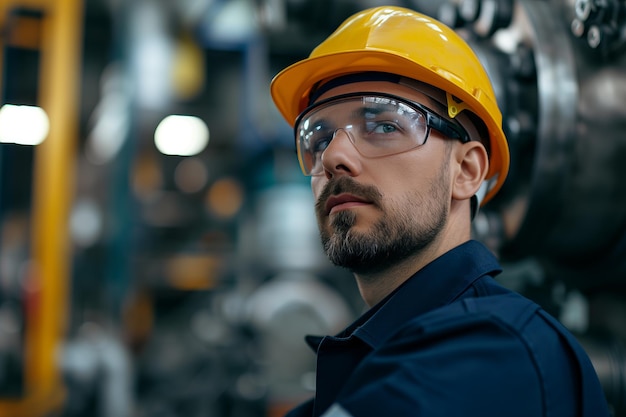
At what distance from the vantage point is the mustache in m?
1.29

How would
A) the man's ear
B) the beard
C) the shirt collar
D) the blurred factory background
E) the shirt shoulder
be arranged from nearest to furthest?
1. the shirt shoulder
2. the shirt collar
3. the beard
4. the man's ear
5. the blurred factory background

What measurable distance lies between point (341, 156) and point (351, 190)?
0.24 ft

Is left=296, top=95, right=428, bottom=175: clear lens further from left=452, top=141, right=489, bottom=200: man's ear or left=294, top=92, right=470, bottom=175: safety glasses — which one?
left=452, top=141, right=489, bottom=200: man's ear

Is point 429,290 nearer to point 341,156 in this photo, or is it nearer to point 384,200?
point 384,200

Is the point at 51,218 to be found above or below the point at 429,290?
below

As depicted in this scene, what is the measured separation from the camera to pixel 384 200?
129cm

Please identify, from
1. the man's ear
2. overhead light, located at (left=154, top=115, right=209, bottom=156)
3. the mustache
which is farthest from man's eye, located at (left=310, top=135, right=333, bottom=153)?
overhead light, located at (left=154, top=115, right=209, bottom=156)

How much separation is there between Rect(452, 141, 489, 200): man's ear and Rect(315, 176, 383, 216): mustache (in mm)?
197

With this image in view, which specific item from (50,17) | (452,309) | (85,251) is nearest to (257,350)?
(452,309)

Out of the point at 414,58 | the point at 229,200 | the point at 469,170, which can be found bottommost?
the point at 229,200

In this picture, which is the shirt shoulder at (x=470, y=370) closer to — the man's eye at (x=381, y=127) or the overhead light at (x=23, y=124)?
the man's eye at (x=381, y=127)

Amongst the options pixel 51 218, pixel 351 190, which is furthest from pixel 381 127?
pixel 51 218

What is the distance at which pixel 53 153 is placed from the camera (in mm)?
5242

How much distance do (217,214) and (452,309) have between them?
18.2ft
